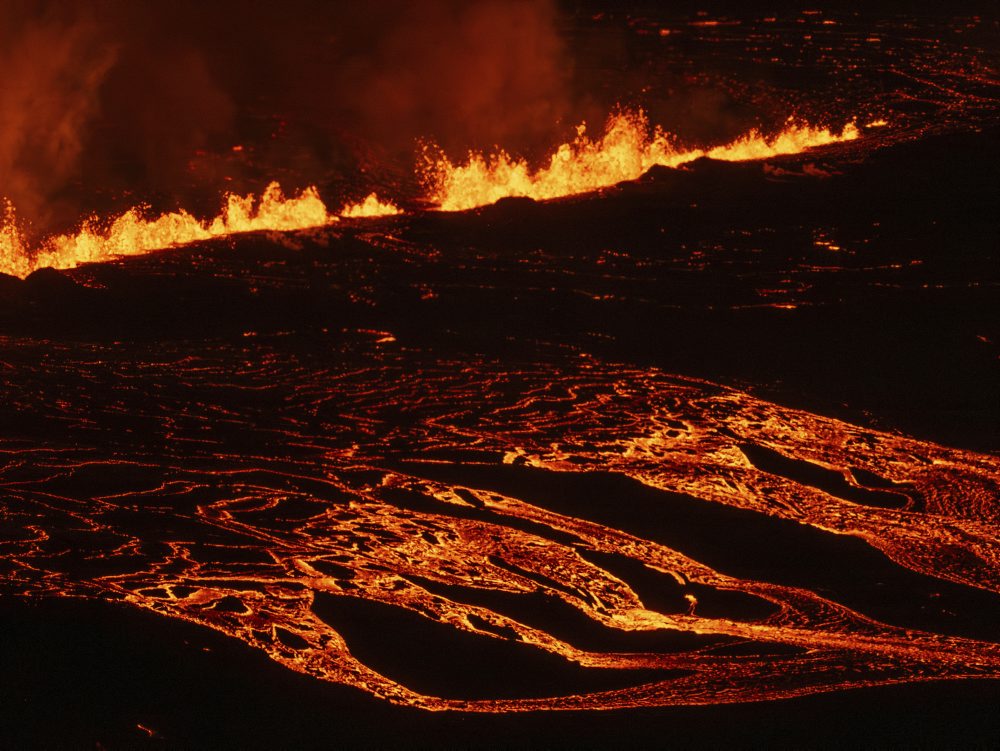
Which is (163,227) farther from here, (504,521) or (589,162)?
(504,521)

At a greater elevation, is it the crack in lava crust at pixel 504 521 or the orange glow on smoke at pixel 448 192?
the orange glow on smoke at pixel 448 192

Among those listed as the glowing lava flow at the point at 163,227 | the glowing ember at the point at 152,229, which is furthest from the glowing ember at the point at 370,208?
the glowing ember at the point at 152,229

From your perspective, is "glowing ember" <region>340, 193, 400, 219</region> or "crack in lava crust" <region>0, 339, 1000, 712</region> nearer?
"crack in lava crust" <region>0, 339, 1000, 712</region>

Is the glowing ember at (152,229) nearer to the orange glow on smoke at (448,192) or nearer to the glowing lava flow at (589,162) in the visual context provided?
the orange glow on smoke at (448,192)

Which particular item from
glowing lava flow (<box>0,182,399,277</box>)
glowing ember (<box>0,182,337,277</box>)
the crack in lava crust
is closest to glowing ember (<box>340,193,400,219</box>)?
glowing lava flow (<box>0,182,399,277</box>)

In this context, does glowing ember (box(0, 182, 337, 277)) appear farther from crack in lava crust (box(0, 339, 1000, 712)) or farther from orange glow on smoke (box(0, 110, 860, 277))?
crack in lava crust (box(0, 339, 1000, 712))

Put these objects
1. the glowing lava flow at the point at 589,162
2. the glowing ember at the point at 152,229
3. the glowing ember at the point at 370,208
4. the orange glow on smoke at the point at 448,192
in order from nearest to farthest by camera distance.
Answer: the glowing ember at the point at 152,229
the orange glow on smoke at the point at 448,192
the glowing ember at the point at 370,208
the glowing lava flow at the point at 589,162
